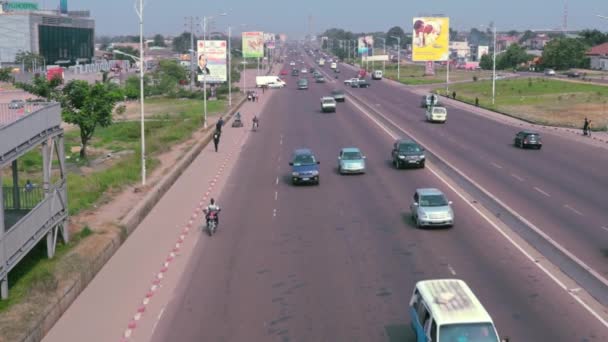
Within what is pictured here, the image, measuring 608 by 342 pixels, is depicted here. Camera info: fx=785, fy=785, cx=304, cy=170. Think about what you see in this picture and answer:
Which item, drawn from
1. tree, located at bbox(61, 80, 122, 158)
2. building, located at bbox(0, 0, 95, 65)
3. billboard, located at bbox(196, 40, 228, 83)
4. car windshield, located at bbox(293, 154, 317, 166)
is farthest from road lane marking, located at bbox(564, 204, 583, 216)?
building, located at bbox(0, 0, 95, 65)

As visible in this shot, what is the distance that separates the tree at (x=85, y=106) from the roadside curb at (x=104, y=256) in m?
8.82

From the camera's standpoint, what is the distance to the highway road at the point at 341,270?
1741 cm

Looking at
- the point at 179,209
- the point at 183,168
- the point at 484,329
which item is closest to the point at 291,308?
the point at 484,329

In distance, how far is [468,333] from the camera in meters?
14.0

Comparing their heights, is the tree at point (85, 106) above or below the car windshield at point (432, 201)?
above

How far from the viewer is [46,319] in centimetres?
1759

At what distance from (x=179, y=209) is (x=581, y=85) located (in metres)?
89.0

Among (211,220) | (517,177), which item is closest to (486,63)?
Answer: (517,177)


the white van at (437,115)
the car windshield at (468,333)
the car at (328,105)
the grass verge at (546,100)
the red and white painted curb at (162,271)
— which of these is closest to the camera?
the car windshield at (468,333)

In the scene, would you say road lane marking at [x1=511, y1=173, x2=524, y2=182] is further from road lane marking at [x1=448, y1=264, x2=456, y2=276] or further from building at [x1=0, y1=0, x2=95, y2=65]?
building at [x1=0, y1=0, x2=95, y2=65]

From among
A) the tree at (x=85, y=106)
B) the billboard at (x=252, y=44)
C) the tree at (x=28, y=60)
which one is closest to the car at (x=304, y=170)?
the tree at (x=85, y=106)

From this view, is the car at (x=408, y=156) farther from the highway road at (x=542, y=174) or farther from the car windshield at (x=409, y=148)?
the highway road at (x=542, y=174)

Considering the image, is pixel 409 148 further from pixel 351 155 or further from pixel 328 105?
pixel 328 105

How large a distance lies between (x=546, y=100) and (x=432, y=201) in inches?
2655
